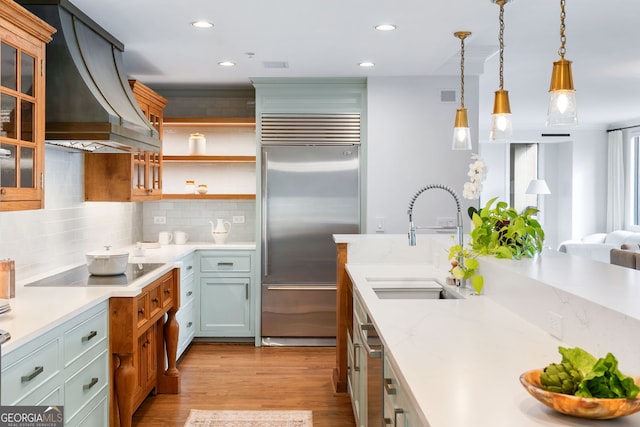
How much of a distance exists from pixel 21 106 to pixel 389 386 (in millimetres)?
2076

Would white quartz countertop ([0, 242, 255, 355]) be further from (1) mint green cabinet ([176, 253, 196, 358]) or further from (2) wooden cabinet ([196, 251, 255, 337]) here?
(2) wooden cabinet ([196, 251, 255, 337])

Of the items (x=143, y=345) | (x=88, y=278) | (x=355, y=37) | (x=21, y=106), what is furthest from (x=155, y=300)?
(x=355, y=37)

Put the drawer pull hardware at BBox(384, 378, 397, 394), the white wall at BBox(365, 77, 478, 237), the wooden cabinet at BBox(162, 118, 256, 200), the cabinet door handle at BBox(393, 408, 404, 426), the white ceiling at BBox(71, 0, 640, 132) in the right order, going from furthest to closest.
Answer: the wooden cabinet at BBox(162, 118, 256, 200) → the white wall at BBox(365, 77, 478, 237) → the white ceiling at BBox(71, 0, 640, 132) → the drawer pull hardware at BBox(384, 378, 397, 394) → the cabinet door handle at BBox(393, 408, 404, 426)

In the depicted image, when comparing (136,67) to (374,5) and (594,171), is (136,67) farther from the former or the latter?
(594,171)

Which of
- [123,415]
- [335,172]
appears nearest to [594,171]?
[335,172]

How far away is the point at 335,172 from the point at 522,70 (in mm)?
2067

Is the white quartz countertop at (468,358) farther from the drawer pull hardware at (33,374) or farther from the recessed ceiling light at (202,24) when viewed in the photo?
the recessed ceiling light at (202,24)

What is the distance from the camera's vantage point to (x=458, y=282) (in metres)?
3.14

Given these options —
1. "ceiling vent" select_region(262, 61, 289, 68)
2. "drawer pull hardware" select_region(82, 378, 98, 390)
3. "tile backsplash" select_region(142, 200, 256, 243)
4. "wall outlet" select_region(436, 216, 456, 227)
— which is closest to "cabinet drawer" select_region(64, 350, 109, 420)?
"drawer pull hardware" select_region(82, 378, 98, 390)

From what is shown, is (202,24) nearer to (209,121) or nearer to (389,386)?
(209,121)

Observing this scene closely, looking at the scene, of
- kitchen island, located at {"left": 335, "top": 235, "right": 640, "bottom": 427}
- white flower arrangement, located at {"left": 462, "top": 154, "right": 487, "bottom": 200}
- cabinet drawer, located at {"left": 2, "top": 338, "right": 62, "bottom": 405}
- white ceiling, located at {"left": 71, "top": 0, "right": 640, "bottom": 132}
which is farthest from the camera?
white ceiling, located at {"left": 71, "top": 0, "right": 640, "bottom": 132}

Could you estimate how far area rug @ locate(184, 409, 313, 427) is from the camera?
3.64 meters

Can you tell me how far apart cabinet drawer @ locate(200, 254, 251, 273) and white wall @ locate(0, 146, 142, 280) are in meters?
0.78

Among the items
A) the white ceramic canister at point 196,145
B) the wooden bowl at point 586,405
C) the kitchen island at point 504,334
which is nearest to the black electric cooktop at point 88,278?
the kitchen island at point 504,334
